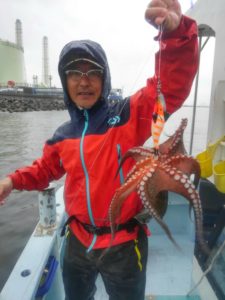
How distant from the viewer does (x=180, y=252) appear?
112 inches

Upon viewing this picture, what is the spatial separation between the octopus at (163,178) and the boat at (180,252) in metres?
1.06

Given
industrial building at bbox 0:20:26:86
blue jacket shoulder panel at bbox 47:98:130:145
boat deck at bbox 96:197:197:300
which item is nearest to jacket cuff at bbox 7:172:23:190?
blue jacket shoulder panel at bbox 47:98:130:145

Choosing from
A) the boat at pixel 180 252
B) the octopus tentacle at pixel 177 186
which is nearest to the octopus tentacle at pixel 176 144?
the octopus tentacle at pixel 177 186

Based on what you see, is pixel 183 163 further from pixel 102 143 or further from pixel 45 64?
pixel 45 64

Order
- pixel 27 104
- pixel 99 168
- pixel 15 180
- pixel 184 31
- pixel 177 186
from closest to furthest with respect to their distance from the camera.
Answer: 1. pixel 177 186
2. pixel 184 31
3. pixel 99 168
4. pixel 15 180
5. pixel 27 104

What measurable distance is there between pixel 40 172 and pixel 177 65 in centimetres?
154

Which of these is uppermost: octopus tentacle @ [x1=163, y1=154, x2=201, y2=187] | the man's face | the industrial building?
the industrial building

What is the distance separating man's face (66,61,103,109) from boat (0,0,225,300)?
4.55 feet

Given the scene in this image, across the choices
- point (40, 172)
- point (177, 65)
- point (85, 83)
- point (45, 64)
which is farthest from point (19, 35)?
point (177, 65)

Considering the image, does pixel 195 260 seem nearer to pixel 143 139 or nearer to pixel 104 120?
pixel 143 139

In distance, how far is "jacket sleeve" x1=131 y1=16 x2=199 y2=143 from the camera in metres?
1.73

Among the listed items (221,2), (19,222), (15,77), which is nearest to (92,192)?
(221,2)

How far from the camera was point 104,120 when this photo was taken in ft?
7.52

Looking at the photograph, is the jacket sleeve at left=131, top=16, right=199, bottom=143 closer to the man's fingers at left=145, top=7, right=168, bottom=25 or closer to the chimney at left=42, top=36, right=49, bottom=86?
the man's fingers at left=145, top=7, right=168, bottom=25
